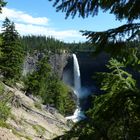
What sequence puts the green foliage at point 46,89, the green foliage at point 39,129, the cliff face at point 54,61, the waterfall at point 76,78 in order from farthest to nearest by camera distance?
1. the cliff face at point 54,61
2. the waterfall at point 76,78
3. the green foliage at point 46,89
4. the green foliage at point 39,129

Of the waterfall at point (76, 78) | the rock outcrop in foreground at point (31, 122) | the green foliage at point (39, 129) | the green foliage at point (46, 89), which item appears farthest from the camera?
the waterfall at point (76, 78)

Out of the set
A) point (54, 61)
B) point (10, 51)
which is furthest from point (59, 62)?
point (10, 51)

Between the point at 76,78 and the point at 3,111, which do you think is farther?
the point at 76,78

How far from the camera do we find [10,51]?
2453 inches

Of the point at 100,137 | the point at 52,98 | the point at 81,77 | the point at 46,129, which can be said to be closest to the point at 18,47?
the point at 46,129

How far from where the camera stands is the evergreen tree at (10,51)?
62031 mm

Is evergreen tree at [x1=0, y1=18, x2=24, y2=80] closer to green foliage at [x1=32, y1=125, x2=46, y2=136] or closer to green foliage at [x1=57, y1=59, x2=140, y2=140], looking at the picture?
green foliage at [x1=32, y1=125, x2=46, y2=136]

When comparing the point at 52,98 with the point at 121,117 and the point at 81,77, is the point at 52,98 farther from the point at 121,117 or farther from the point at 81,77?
the point at 121,117

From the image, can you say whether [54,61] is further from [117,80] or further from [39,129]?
[117,80]

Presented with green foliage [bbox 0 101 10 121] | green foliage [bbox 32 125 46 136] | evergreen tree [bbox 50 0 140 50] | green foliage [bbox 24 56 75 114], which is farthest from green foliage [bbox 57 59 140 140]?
green foliage [bbox 24 56 75 114]

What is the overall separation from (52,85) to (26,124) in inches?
2060

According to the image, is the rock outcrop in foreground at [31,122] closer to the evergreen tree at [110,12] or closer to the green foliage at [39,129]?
the green foliage at [39,129]

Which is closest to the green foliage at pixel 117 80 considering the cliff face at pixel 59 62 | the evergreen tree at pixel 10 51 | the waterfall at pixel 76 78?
the evergreen tree at pixel 10 51

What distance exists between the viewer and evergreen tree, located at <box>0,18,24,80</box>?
62.0m
